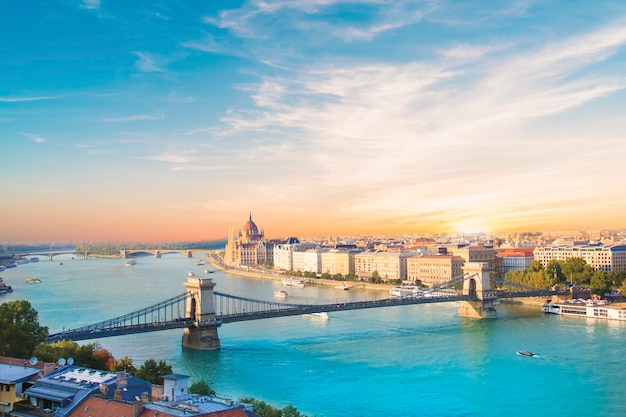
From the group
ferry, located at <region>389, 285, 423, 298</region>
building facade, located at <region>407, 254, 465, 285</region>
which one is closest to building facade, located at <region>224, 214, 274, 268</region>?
building facade, located at <region>407, 254, 465, 285</region>

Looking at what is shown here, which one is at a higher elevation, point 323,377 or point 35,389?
point 35,389

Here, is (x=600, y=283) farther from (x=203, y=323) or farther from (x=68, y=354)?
(x=68, y=354)

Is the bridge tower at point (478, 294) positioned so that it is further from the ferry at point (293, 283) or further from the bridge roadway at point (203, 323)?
the ferry at point (293, 283)

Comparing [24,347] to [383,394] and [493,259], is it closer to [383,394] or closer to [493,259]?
[383,394]

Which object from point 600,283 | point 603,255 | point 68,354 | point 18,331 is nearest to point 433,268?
point 603,255

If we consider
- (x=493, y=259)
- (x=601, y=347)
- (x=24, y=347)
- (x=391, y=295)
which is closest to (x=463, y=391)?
(x=601, y=347)

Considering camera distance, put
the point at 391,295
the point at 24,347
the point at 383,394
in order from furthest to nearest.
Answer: the point at 391,295 → the point at 383,394 → the point at 24,347

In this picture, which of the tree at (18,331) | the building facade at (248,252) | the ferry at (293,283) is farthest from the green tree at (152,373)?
the building facade at (248,252)
